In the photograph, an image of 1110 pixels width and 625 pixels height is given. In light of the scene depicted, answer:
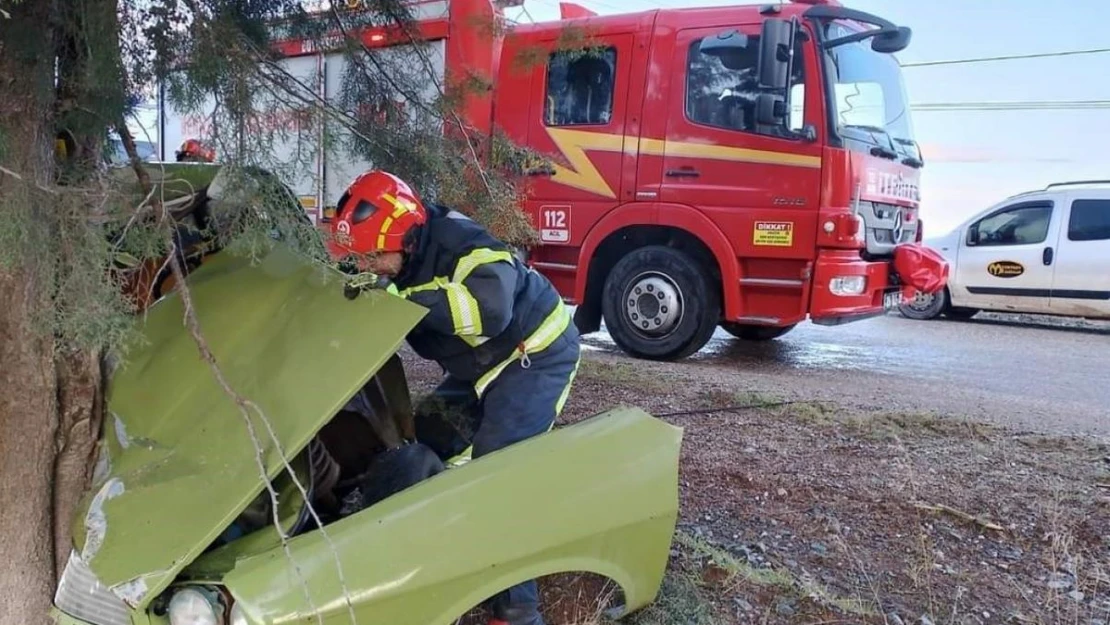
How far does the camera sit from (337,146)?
2734 mm

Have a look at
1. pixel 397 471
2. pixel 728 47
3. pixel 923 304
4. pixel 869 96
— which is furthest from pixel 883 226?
pixel 397 471

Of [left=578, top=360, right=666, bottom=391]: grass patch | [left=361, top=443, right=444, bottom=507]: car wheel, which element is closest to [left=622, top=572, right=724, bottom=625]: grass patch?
[left=361, top=443, right=444, bottom=507]: car wheel

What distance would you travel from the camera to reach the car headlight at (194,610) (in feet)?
5.97

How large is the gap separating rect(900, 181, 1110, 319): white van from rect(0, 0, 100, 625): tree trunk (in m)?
8.91

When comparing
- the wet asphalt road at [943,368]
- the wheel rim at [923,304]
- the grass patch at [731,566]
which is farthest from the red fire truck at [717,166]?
the wheel rim at [923,304]

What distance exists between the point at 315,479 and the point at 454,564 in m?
0.72

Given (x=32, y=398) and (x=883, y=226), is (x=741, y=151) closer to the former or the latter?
(x=883, y=226)

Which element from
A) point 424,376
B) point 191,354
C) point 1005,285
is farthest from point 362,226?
point 1005,285

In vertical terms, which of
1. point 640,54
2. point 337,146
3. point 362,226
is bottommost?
point 362,226

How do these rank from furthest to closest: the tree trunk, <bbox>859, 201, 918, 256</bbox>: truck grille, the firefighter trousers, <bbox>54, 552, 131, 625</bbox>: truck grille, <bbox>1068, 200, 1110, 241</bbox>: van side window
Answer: <bbox>1068, 200, 1110, 241</bbox>: van side window → <bbox>859, 201, 918, 256</bbox>: truck grille → the firefighter trousers → the tree trunk → <bbox>54, 552, 131, 625</bbox>: truck grille

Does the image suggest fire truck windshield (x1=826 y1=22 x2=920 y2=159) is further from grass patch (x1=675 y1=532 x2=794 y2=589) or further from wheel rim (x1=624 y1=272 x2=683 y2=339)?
grass patch (x1=675 y1=532 x2=794 y2=589)

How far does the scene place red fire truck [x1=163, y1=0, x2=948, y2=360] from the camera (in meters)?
6.13

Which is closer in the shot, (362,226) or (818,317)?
(362,226)

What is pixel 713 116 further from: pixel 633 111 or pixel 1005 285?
pixel 1005 285
